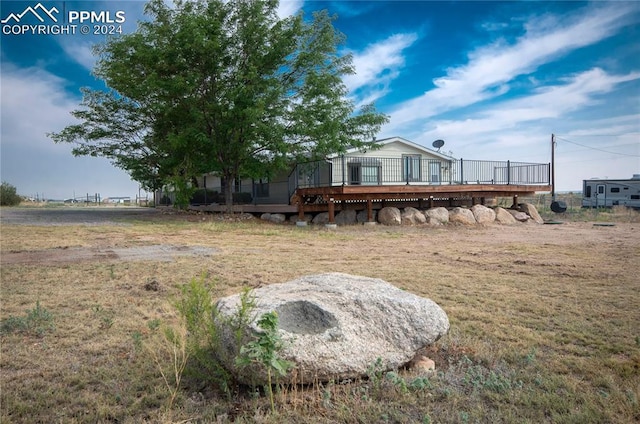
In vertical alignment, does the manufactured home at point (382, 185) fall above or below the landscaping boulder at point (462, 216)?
above

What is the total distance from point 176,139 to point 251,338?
15.7 metres

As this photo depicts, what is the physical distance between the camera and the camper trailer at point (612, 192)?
2864cm

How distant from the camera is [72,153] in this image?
842 inches

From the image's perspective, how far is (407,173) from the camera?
17.3 metres

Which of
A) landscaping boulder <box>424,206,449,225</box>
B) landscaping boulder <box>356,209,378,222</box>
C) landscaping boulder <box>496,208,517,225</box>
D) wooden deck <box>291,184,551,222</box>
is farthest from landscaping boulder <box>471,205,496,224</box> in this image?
landscaping boulder <box>356,209,378,222</box>

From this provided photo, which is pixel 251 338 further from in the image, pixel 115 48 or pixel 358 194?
pixel 115 48

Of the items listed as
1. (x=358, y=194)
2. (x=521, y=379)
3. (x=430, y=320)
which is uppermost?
(x=358, y=194)

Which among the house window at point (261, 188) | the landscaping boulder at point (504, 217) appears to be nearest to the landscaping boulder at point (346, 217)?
the house window at point (261, 188)

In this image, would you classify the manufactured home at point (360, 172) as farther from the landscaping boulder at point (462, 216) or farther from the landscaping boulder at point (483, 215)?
the landscaping boulder at point (483, 215)

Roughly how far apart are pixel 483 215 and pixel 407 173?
391 centimetres

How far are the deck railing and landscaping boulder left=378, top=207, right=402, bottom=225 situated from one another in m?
1.47

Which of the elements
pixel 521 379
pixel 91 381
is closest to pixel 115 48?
pixel 91 381

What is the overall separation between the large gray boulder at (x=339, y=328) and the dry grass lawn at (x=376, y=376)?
16 centimetres

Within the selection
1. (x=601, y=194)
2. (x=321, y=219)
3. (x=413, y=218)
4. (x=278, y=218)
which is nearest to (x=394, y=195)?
(x=413, y=218)
